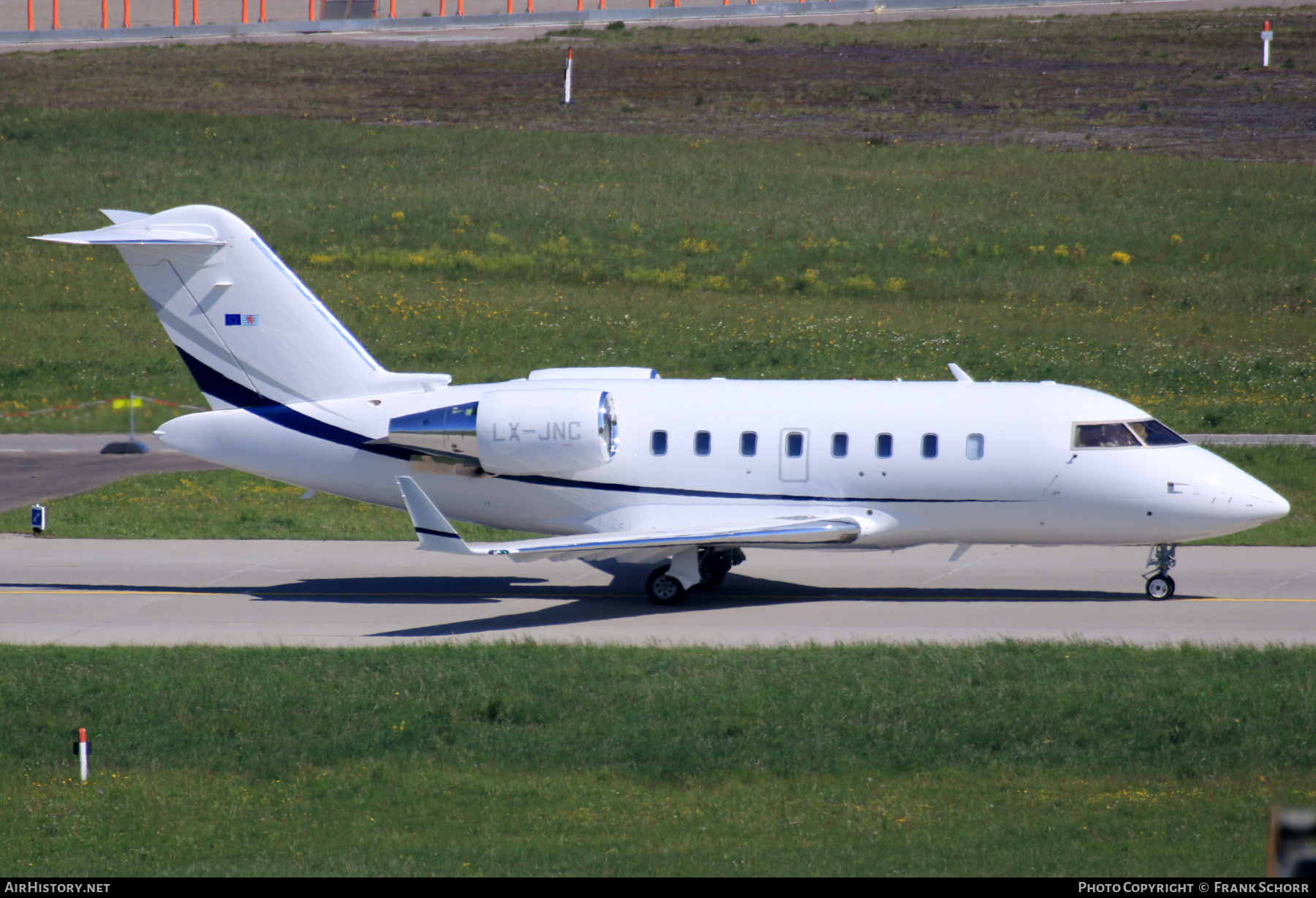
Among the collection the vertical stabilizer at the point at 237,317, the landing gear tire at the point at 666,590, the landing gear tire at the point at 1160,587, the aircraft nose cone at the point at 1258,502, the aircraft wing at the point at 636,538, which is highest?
the vertical stabilizer at the point at 237,317

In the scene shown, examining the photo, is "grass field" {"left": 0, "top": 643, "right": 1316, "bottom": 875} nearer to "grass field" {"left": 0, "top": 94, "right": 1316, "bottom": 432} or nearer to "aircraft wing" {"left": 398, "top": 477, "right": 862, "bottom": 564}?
"aircraft wing" {"left": 398, "top": 477, "right": 862, "bottom": 564}

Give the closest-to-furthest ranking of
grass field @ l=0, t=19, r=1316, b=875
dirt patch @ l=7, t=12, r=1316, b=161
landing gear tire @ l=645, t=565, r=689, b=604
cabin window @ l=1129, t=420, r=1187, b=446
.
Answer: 1. grass field @ l=0, t=19, r=1316, b=875
2. cabin window @ l=1129, t=420, r=1187, b=446
3. landing gear tire @ l=645, t=565, r=689, b=604
4. dirt patch @ l=7, t=12, r=1316, b=161

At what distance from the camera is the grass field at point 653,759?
12.6 meters

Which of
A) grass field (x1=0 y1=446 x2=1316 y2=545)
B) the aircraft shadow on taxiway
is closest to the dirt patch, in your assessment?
grass field (x1=0 y1=446 x2=1316 y2=545)

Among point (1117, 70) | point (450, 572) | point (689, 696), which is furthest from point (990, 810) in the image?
point (1117, 70)

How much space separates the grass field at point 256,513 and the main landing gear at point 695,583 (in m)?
5.39

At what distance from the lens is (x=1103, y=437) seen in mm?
21797

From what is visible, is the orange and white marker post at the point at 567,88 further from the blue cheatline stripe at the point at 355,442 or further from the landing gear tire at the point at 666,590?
the landing gear tire at the point at 666,590

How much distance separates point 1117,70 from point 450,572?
60.6 m

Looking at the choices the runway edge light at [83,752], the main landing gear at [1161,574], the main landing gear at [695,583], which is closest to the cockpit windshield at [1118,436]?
the main landing gear at [1161,574]

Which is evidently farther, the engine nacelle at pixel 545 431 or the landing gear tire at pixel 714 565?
the landing gear tire at pixel 714 565

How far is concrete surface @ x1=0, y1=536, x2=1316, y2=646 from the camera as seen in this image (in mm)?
20375

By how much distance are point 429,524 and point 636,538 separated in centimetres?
326

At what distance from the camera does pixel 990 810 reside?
44.4 ft
